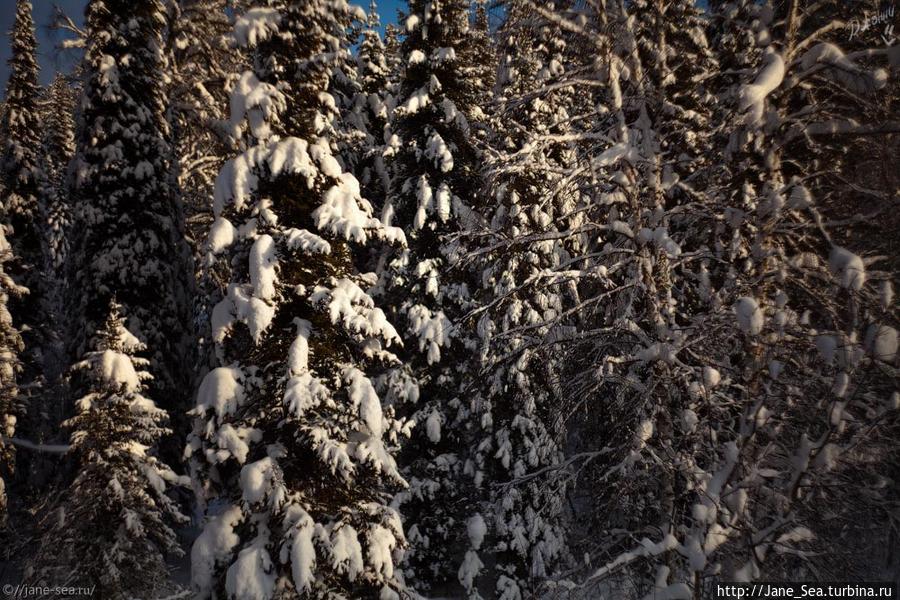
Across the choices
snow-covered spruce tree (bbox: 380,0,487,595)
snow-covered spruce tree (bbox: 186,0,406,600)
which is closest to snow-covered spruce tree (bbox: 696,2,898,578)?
snow-covered spruce tree (bbox: 186,0,406,600)

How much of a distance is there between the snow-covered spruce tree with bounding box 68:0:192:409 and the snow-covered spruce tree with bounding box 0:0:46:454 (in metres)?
9.29

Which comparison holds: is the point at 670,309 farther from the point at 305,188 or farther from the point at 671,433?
the point at 305,188

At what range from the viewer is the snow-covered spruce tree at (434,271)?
13055 mm

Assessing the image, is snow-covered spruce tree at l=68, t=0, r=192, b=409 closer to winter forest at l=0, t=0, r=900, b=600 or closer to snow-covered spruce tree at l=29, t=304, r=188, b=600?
winter forest at l=0, t=0, r=900, b=600

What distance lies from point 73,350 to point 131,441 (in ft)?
16.2

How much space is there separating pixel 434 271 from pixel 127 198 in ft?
28.3

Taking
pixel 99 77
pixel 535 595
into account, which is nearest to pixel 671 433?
pixel 535 595

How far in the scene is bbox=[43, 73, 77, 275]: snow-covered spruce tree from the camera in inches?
1293

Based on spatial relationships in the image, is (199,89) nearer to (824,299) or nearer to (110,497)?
(110,497)

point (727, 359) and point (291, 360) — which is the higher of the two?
point (291, 360)

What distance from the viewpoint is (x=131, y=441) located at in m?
10.5

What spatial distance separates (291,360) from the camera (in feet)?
23.2
